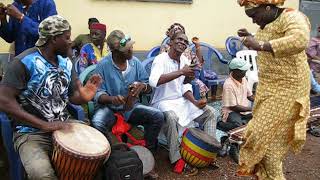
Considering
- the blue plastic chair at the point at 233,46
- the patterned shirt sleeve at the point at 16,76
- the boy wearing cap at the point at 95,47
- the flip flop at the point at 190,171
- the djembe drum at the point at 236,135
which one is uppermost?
the patterned shirt sleeve at the point at 16,76

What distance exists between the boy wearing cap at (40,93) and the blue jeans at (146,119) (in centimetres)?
69

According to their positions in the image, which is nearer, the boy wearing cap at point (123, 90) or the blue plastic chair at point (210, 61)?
the boy wearing cap at point (123, 90)

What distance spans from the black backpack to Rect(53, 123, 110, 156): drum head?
198mm

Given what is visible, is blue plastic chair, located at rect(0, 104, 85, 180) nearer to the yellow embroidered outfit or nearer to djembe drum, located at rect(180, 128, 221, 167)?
djembe drum, located at rect(180, 128, 221, 167)

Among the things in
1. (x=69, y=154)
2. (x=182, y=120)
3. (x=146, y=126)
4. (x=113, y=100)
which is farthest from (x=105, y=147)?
(x=182, y=120)

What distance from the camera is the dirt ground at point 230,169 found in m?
4.19

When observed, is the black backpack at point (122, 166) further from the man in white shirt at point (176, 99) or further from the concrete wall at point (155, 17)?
the concrete wall at point (155, 17)

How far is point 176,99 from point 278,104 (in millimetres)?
1693

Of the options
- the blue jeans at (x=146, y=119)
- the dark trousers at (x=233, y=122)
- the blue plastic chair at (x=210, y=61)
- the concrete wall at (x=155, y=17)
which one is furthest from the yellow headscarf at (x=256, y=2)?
the concrete wall at (x=155, y=17)

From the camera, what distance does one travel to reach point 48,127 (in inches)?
120

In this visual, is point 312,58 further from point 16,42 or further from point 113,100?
point 16,42

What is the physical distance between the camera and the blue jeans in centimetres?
402

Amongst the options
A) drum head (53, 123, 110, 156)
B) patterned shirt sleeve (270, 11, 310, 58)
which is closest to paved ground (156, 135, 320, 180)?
drum head (53, 123, 110, 156)

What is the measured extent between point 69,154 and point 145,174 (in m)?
1.22
